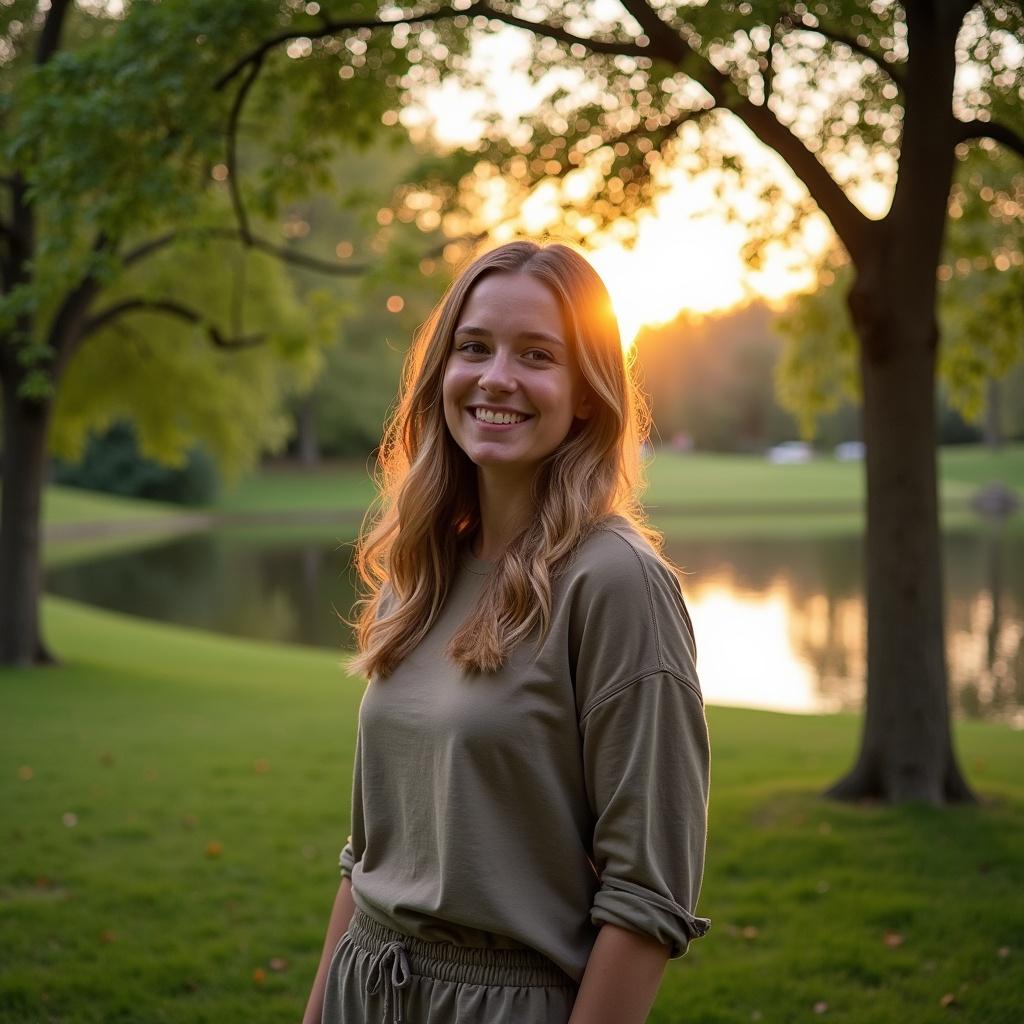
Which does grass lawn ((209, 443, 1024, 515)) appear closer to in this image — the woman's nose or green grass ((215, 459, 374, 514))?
green grass ((215, 459, 374, 514))

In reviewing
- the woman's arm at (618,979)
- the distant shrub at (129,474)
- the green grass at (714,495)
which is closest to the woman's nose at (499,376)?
the woman's arm at (618,979)

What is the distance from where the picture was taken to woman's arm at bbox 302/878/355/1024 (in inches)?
92.4

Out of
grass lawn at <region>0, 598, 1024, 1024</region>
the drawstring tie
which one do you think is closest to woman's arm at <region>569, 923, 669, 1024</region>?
the drawstring tie

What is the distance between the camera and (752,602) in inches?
893

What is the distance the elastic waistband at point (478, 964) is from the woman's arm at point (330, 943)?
27 centimetres

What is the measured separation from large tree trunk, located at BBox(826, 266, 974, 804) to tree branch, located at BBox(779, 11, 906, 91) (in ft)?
4.26

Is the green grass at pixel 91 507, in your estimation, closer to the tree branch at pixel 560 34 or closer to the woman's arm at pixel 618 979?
the tree branch at pixel 560 34

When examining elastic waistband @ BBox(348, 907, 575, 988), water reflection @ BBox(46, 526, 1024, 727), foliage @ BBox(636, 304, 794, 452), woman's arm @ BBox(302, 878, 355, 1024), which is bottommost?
water reflection @ BBox(46, 526, 1024, 727)

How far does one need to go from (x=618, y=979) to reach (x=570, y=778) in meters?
0.31

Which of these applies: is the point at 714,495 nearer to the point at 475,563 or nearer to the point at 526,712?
the point at 475,563

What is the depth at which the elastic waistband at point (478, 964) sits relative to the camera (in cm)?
198

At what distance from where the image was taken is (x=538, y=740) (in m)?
1.94

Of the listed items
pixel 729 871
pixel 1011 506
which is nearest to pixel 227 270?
pixel 729 871

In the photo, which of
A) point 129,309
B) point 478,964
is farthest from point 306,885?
point 129,309
